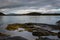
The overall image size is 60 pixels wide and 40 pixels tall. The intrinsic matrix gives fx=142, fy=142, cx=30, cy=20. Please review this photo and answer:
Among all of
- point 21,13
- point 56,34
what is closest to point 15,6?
point 21,13

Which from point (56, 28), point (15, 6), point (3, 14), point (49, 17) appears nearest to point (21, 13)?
point (15, 6)

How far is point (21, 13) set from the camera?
7.63 feet

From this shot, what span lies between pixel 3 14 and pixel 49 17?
75 cm

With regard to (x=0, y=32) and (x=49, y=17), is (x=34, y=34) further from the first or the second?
(x=0, y=32)

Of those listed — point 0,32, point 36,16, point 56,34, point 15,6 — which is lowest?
point 56,34

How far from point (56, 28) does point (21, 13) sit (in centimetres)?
61

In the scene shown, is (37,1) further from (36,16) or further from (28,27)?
(28,27)

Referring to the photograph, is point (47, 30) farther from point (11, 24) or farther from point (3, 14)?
point (3, 14)

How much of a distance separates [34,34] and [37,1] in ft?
1.76

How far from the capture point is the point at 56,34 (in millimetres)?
2273

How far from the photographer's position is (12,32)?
2.30 meters

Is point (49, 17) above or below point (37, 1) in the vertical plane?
below

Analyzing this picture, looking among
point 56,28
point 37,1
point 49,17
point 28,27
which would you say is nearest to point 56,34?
point 56,28

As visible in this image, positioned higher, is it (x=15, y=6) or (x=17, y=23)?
(x=15, y=6)
